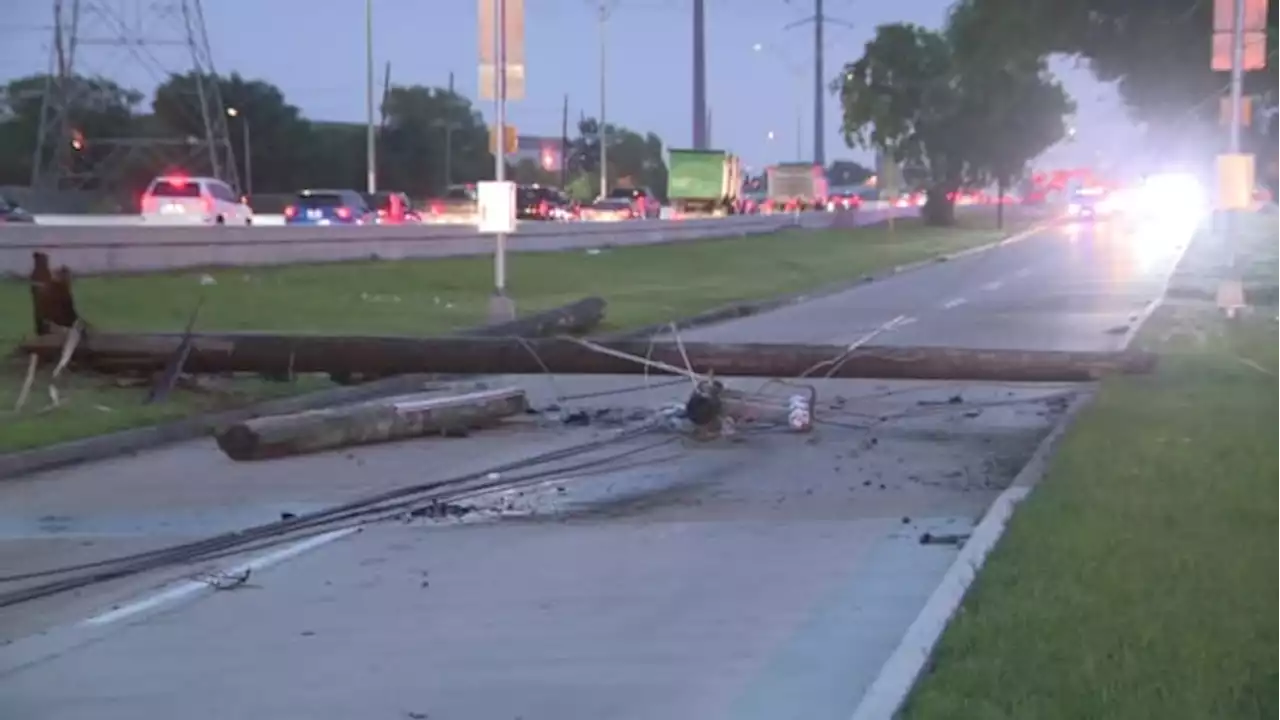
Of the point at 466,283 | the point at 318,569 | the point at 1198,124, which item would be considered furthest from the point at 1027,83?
the point at 318,569

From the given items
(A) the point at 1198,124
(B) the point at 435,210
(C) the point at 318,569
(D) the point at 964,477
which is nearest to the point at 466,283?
(A) the point at 1198,124

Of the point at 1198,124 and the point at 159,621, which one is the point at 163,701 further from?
the point at 1198,124

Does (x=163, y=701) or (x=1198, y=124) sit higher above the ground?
(x=1198, y=124)

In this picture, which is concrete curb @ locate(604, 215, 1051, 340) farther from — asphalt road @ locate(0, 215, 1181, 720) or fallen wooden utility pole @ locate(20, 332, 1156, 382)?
asphalt road @ locate(0, 215, 1181, 720)

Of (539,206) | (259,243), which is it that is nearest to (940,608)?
(259,243)

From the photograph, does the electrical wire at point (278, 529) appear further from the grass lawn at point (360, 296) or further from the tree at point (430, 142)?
the tree at point (430, 142)

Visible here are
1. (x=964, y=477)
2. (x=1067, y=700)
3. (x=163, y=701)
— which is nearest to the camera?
(x=1067, y=700)

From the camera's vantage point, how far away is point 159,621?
877cm

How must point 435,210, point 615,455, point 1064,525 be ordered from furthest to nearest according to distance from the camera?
point 435,210, point 615,455, point 1064,525

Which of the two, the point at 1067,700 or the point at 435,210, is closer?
the point at 1067,700

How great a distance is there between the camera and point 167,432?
15.0 meters

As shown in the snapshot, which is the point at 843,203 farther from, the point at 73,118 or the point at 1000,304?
the point at 1000,304

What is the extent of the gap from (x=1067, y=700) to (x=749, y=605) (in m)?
2.73

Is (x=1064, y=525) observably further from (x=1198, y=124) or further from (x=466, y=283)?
(x=1198, y=124)
